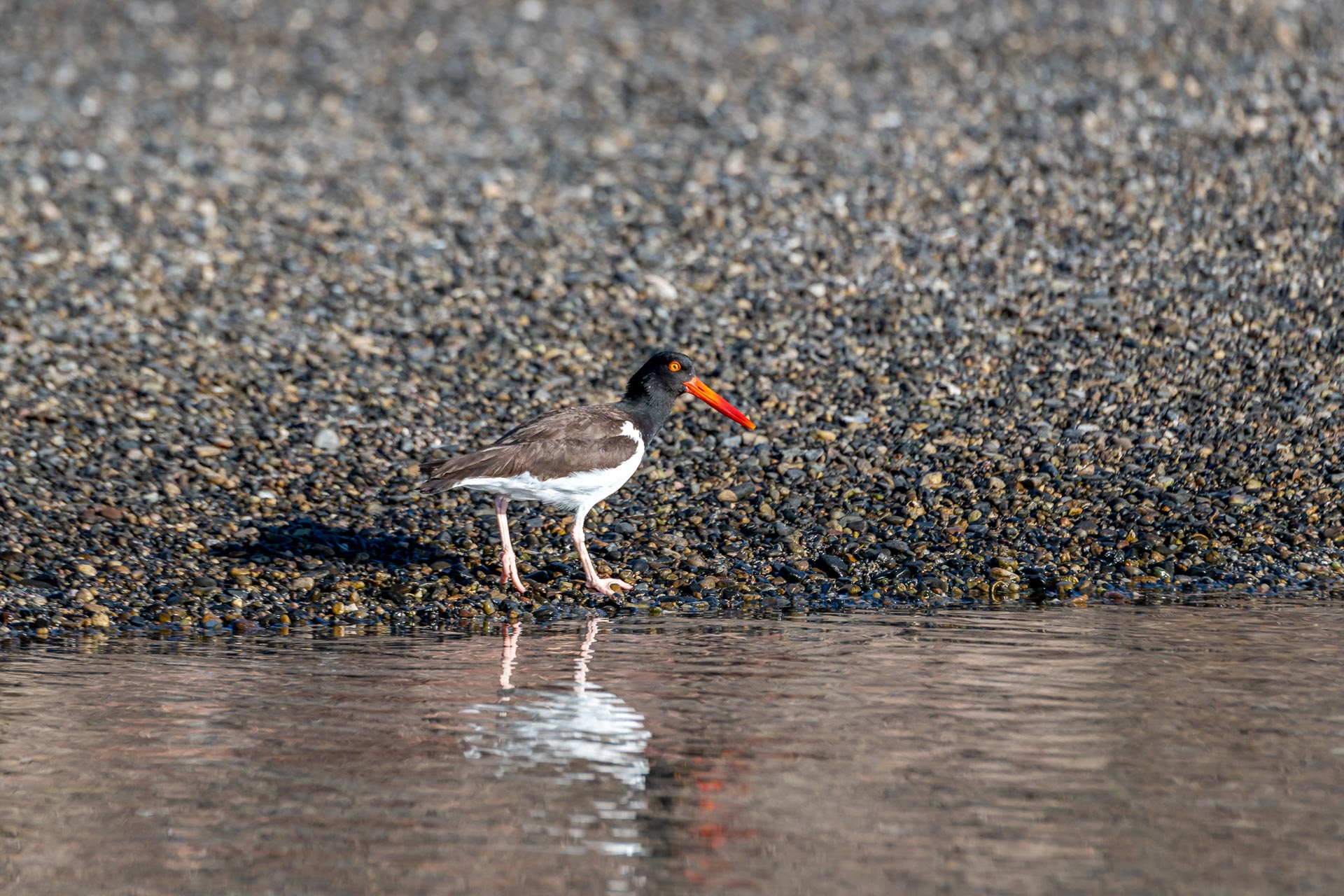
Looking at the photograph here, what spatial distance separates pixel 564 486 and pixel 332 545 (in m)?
2.31

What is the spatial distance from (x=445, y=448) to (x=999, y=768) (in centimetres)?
921

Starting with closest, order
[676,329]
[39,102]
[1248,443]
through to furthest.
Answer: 1. [1248,443]
2. [676,329]
3. [39,102]

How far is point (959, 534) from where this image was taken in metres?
14.6

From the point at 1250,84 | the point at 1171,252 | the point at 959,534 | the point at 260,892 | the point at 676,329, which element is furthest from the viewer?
the point at 1250,84

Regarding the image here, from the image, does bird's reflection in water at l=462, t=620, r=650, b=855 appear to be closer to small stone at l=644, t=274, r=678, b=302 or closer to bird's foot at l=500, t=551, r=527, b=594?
bird's foot at l=500, t=551, r=527, b=594

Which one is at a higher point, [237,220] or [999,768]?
[237,220]

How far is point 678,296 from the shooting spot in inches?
814

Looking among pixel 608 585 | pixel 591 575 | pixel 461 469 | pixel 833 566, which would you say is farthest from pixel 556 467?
pixel 833 566

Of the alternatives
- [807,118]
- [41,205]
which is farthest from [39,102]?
[807,118]

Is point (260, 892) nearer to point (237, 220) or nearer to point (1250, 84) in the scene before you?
point (237, 220)

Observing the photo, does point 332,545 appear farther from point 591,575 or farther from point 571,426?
point 591,575

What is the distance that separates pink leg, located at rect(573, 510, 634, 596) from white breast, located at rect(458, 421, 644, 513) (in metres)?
0.19

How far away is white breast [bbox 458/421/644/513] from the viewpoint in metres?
13.3

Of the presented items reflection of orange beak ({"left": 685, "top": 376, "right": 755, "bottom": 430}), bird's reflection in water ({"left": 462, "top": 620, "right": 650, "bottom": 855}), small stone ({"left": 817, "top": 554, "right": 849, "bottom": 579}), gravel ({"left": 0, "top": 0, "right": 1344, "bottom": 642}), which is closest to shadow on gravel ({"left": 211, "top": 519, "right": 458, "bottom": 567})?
gravel ({"left": 0, "top": 0, "right": 1344, "bottom": 642})
